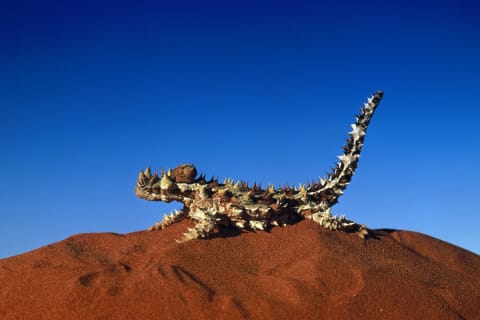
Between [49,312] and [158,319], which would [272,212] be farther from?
[49,312]

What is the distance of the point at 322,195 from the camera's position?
11.4m

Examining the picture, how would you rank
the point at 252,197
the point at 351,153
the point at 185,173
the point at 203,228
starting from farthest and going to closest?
1. the point at 351,153
2. the point at 185,173
3. the point at 252,197
4. the point at 203,228

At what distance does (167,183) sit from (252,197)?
195cm

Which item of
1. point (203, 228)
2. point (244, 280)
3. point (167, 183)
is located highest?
point (167, 183)

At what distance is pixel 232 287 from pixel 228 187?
3.00 m

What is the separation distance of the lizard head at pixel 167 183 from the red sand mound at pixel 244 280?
0.83m

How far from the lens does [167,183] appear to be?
11273 mm

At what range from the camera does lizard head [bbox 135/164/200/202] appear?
11.2 m

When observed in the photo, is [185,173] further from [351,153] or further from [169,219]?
[351,153]

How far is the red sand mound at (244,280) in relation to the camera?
7746 mm

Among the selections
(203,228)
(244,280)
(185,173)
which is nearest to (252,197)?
(203,228)

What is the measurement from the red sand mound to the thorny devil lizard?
31cm

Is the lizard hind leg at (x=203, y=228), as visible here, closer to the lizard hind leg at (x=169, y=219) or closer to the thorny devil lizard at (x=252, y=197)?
the thorny devil lizard at (x=252, y=197)

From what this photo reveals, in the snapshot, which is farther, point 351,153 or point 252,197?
point 351,153
